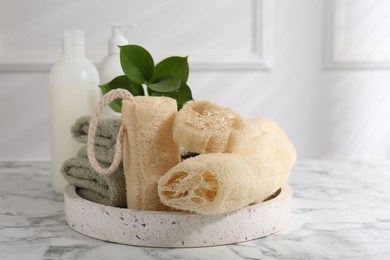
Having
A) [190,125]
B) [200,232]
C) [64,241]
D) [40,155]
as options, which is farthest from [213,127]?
[40,155]

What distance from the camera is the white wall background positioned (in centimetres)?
178

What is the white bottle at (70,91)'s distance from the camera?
3.42ft

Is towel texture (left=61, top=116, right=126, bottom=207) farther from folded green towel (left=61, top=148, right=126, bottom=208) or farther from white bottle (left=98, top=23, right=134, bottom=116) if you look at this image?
white bottle (left=98, top=23, right=134, bottom=116)

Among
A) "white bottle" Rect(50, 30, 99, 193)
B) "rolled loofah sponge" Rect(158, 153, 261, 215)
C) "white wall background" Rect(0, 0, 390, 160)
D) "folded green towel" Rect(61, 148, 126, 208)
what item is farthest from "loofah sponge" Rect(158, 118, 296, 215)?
"white wall background" Rect(0, 0, 390, 160)

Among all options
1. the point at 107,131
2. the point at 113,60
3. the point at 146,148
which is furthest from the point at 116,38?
the point at 146,148

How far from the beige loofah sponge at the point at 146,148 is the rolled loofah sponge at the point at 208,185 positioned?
1.8 inches

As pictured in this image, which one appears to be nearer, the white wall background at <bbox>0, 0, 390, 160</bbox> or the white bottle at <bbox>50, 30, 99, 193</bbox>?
the white bottle at <bbox>50, 30, 99, 193</bbox>

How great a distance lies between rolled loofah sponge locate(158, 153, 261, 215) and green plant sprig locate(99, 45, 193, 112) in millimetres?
216

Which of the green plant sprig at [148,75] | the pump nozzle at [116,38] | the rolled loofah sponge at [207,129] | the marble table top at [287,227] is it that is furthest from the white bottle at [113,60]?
the rolled loofah sponge at [207,129]

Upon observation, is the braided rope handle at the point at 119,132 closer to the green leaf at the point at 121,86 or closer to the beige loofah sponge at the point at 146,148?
the beige loofah sponge at the point at 146,148

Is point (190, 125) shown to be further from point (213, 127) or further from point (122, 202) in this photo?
point (122, 202)

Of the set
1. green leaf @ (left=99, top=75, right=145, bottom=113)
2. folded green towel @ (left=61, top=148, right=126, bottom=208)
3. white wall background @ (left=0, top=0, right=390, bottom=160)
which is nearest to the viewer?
folded green towel @ (left=61, top=148, right=126, bottom=208)

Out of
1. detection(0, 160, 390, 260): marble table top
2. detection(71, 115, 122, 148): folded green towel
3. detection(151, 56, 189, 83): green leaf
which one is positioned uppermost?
detection(151, 56, 189, 83): green leaf

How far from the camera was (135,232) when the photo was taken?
29.6 inches
